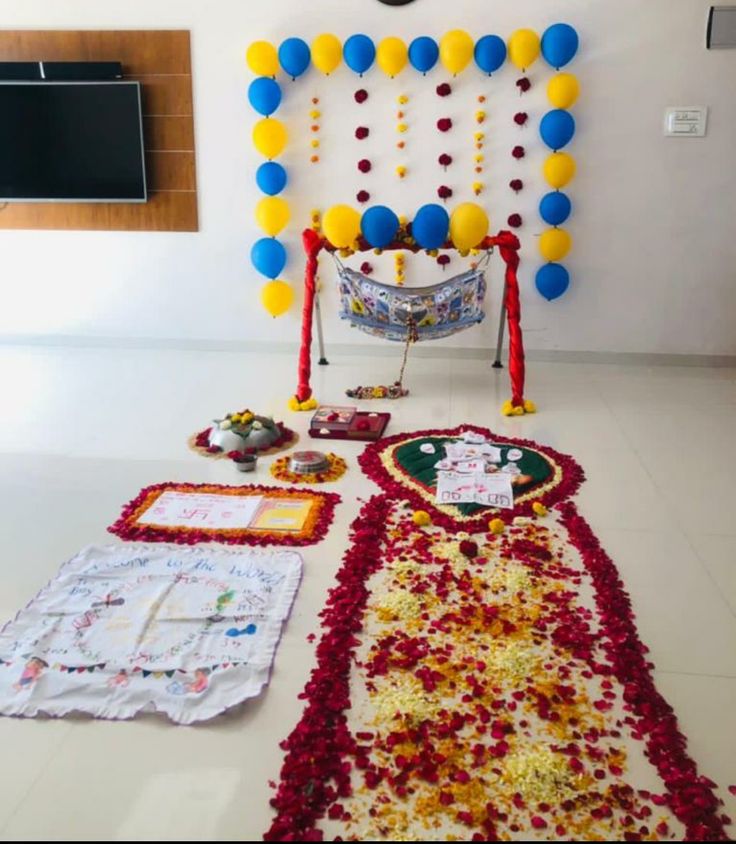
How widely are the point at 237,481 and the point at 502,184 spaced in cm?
272

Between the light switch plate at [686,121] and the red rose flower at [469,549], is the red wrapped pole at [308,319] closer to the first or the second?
the red rose flower at [469,549]

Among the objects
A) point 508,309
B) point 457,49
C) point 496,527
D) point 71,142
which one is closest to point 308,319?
point 508,309

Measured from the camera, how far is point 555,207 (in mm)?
4758

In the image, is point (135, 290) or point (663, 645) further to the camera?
point (135, 290)

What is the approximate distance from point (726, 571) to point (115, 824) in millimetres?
1975

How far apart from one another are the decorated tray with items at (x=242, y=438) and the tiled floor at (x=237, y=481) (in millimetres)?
114

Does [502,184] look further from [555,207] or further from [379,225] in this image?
[379,225]

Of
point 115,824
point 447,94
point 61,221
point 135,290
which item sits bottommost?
point 115,824

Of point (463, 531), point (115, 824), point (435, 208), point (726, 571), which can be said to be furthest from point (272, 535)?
point (435, 208)

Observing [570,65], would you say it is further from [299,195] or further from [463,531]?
[463,531]

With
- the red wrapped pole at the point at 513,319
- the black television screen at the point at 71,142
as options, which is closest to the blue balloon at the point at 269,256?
the black television screen at the point at 71,142

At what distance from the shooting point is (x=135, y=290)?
5.33 m

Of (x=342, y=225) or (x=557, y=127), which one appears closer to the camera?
(x=342, y=225)

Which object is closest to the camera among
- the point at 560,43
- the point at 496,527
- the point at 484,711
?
the point at 484,711
